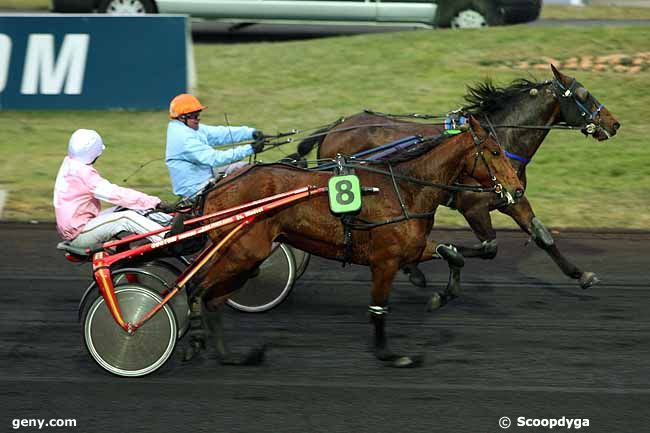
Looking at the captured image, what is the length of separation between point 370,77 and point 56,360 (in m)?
10.9

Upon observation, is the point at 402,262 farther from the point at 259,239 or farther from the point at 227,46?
the point at 227,46

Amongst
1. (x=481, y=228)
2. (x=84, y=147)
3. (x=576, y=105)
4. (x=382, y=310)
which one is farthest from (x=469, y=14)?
(x=84, y=147)

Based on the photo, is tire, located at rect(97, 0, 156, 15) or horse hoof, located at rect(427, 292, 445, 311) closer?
horse hoof, located at rect(427, 292, 445, 311)

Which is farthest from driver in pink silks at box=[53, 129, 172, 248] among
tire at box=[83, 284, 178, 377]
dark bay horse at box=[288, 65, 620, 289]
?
dark bay horse at box=[288, 65, 620, 289]

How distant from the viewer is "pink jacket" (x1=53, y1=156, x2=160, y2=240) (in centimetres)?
732

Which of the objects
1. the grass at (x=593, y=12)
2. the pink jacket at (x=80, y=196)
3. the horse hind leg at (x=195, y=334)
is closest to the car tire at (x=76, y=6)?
the grass at (x=593, y=12)

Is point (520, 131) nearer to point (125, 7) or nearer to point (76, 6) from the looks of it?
point (125, 7)

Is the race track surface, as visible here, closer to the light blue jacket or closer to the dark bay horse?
the dark bay horse

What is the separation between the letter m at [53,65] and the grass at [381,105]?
0.43 metres

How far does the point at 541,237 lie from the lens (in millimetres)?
8953

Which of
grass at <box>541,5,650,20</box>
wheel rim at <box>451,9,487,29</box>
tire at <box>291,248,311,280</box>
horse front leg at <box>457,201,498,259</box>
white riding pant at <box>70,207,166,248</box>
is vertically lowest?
grass at <box>541,5,650,20</box>

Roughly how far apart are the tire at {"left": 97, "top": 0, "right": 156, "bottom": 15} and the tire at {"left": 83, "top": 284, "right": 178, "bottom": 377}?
12.7m

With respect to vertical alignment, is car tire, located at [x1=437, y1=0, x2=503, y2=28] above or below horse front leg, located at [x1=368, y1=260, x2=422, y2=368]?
below

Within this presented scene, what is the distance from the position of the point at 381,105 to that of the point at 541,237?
7668 mm
